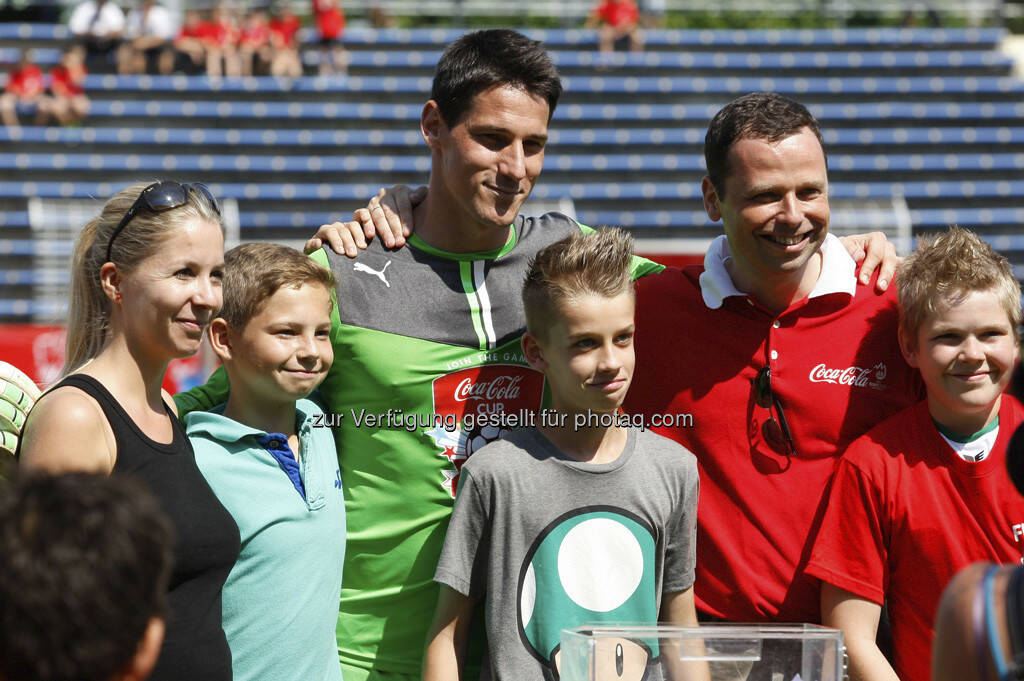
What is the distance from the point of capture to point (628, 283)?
9.37 ft

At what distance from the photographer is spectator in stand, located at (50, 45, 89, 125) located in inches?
589

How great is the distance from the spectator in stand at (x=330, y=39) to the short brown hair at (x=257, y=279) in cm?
1372

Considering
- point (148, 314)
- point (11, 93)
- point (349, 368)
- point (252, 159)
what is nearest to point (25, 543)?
point (148, 314)

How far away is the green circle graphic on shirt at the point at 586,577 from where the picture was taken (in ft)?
8.66

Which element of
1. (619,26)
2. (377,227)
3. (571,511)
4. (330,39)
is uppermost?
(619,26)

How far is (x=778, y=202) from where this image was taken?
9.61ft

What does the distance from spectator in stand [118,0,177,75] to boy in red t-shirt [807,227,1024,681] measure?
14.9 m

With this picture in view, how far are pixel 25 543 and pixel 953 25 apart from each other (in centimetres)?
2221

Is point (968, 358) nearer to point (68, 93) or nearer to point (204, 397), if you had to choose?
point (204, 397)

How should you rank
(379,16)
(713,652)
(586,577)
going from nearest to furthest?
(713,652)
(586,577)
(379,16)

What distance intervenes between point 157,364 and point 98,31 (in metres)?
14.8

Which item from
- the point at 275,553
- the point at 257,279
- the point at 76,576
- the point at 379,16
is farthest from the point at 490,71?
the point at 379,16

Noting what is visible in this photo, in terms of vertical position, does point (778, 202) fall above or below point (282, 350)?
above

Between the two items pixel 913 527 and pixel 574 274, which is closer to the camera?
pixel 913 527
